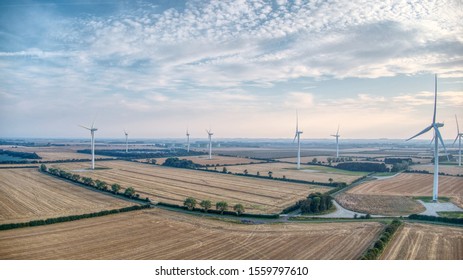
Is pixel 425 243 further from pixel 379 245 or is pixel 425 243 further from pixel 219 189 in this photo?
pixel 219 189

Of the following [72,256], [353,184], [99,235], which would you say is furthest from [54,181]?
[353,184]

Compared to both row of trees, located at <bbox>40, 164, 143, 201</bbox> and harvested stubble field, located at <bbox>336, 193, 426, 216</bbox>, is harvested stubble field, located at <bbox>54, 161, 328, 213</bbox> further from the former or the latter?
harvested stubble field, located at <bbox>336, 193, 426, 216</bbox>

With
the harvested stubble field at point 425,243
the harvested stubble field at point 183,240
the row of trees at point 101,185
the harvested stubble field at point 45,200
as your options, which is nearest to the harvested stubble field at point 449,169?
the harvested stubble field at point 425,243

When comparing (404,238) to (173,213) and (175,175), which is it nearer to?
(173,213)

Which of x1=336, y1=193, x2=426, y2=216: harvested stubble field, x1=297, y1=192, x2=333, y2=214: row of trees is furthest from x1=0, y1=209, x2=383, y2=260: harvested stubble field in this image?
x1=336, y1=193, x2=426, y2=216: harvested stubble field

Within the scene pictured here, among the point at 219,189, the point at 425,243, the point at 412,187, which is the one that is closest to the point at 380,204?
the point at 412,187
